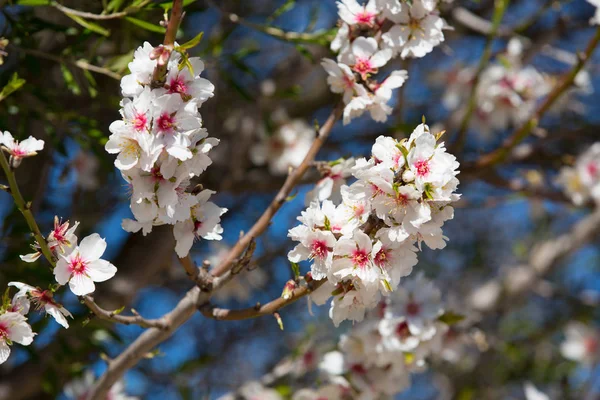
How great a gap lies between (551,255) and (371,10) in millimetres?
1864

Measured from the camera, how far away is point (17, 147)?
1.24 m

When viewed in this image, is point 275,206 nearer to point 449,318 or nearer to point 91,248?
point 91,248

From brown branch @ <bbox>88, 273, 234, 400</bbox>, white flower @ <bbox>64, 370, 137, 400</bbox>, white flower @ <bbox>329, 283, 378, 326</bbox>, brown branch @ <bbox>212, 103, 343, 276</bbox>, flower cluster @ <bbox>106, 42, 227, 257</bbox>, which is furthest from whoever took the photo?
white flower @ <bbox>64, 370, 137, 400</bbox>

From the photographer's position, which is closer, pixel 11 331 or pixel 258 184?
pixel 11 331

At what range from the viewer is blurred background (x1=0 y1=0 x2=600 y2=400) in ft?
6.64

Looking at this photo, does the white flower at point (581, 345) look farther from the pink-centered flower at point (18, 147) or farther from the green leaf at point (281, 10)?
the pink-centered flower at point (18, 147)

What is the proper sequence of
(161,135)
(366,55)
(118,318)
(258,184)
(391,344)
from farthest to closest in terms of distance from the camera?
(258,184) < (391,344) < (366,55) < (118,318) < (161,135)

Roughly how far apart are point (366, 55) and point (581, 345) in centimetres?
240

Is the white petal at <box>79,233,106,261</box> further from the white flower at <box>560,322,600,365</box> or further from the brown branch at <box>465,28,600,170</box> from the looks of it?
the white flower at <box>560,322,600,365</box>

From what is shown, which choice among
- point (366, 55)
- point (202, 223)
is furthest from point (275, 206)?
point (366, 55)

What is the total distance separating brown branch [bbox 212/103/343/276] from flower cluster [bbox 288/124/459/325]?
0.23 m

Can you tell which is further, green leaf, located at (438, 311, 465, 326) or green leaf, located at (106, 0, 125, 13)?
green leaf, located at (438, 311, 465, 326)

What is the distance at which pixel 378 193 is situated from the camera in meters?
1.23

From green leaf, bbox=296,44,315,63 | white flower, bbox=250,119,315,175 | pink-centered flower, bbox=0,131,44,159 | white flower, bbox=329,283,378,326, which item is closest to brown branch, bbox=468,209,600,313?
white flower, bbox=250,119,315,175
